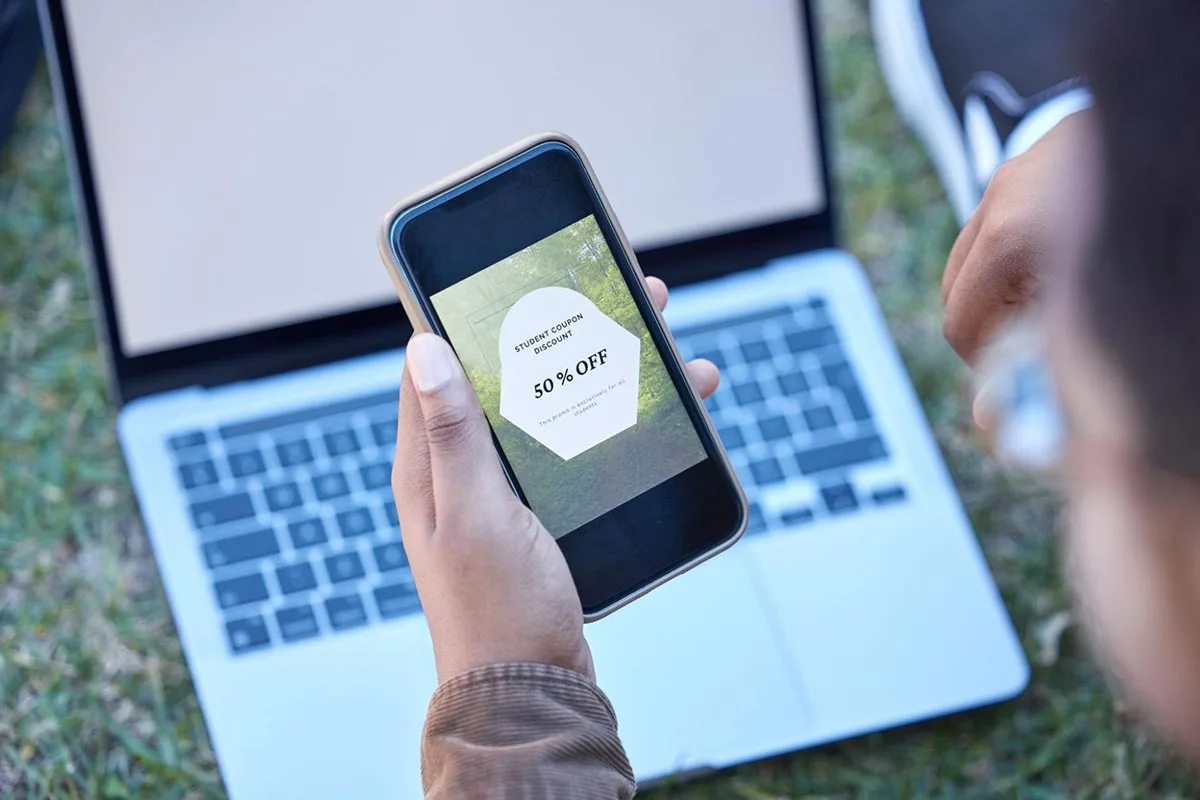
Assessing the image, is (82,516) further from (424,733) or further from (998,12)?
A: (998,12)

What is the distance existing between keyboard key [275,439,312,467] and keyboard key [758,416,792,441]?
277 millimetres

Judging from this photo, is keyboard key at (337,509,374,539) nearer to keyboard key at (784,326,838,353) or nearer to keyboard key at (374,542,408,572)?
keyboard key at (374,542,408,572)

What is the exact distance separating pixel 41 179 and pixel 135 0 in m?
0.25

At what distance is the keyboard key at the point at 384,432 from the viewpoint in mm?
668

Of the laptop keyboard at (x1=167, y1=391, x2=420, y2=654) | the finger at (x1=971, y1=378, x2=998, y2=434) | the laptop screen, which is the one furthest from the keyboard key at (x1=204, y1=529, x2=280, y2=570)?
the finger at (x1=971, y1=378, x2=998, y2=434)

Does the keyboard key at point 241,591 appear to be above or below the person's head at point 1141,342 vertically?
below

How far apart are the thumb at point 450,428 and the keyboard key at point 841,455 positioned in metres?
0.27

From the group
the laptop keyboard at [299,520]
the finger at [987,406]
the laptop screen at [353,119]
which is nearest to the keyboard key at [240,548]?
the laptop keyboard at [299,520]

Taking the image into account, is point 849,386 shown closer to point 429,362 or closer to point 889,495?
point 889,495

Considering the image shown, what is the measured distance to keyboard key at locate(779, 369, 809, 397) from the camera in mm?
699

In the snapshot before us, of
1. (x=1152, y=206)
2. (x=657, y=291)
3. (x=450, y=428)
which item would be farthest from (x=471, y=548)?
(x=1152, y=206)

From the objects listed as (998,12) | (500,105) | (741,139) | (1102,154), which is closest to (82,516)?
(500,105)

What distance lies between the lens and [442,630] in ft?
1.58

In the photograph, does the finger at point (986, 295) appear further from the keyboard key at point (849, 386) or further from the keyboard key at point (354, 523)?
the keyboard key at point (354, 523)
